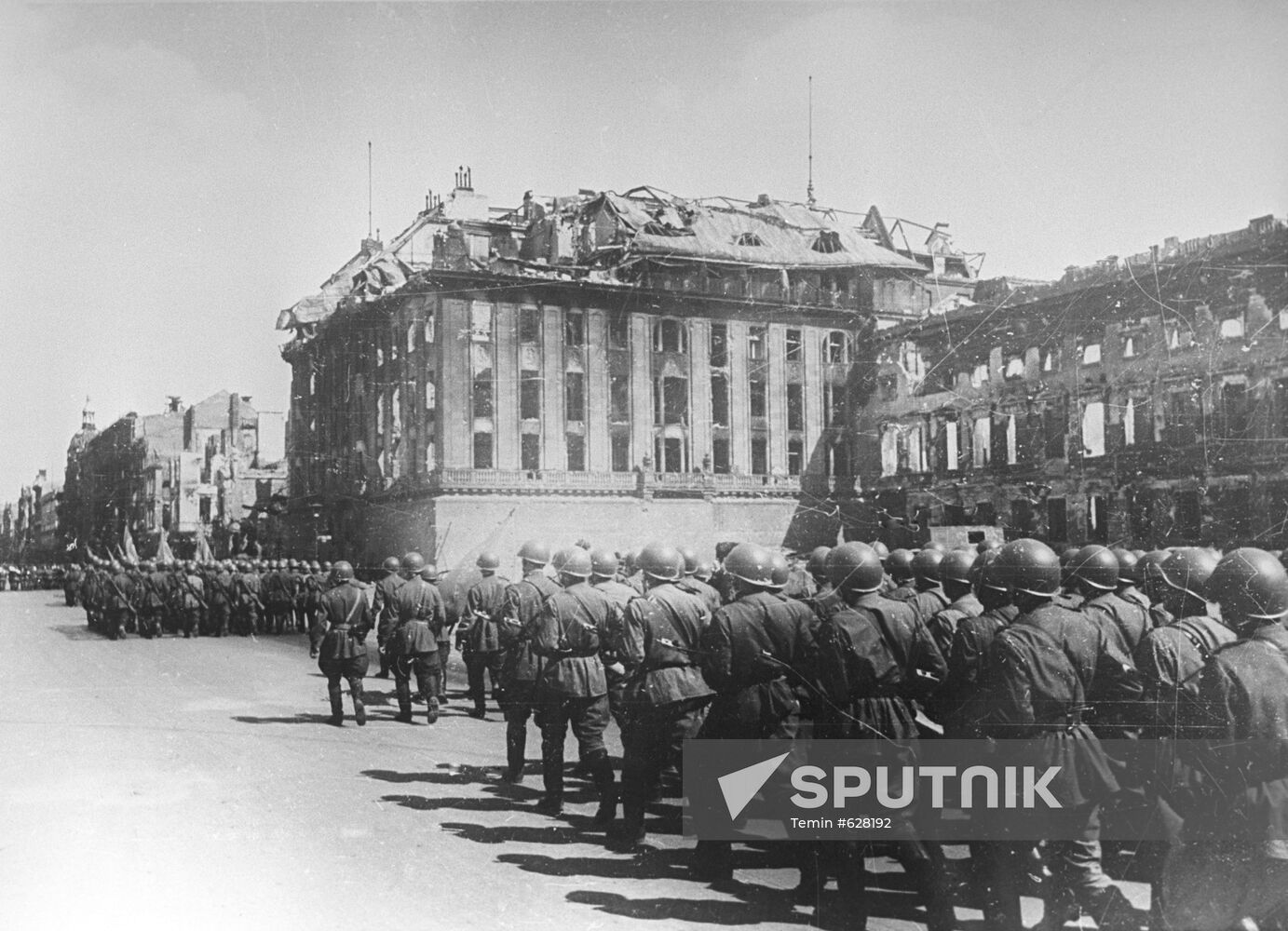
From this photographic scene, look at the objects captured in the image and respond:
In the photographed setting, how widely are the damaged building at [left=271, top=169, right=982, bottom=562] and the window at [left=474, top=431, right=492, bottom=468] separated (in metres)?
0.08

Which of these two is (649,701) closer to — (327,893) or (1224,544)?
(327,893)

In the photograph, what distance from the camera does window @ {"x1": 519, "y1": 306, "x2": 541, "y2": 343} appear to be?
39375 mm

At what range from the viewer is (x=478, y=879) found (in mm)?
6434

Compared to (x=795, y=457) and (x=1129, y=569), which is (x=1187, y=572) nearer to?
(x=1129, y=569)

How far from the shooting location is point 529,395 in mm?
40062

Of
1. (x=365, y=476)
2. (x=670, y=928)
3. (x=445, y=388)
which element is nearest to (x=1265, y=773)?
(x=670, y=928)

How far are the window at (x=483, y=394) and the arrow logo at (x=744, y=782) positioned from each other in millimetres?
33679

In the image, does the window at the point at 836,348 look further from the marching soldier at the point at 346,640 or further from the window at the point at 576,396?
the marching soldier at the point at 346,640

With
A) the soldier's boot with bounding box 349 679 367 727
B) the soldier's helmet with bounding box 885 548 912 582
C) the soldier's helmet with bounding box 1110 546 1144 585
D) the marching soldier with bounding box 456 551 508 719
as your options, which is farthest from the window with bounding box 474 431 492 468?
the soldier's helmet with bounding box 1110 546 1144 585

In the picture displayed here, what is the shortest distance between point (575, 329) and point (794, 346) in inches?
397

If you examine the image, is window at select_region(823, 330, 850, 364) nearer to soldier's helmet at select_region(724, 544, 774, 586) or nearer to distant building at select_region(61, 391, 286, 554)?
distant building at select_region(61, 391, 286, 554)

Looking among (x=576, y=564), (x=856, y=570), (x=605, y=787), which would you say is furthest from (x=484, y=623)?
→ (x=856, y=570)

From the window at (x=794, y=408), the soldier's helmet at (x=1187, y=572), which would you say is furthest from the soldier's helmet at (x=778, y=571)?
the window at (x=794, y=408)

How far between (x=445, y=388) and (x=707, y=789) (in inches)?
1294
